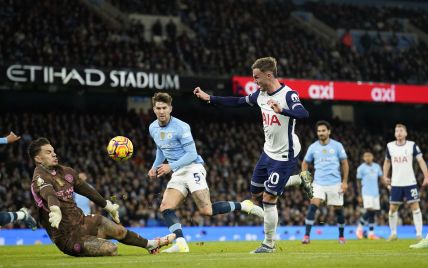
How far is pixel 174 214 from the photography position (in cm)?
1099

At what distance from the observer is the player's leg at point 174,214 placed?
10.8 meters

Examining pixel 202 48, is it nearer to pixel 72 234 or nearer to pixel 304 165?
pixel 304 165

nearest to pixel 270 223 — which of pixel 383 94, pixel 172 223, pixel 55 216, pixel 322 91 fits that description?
pixel 172 223

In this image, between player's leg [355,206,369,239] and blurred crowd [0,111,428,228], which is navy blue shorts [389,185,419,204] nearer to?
player's leg [355,206,369,239]

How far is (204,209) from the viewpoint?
1109 centimetres

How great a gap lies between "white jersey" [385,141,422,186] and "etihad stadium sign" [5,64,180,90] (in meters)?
11.8

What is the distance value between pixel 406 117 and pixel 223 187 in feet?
46.5

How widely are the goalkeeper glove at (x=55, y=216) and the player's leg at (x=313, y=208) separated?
7.27 meters

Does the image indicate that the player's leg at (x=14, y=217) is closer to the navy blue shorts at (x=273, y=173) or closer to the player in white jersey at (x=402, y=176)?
the navy blue shorts at (x=273, y=173)

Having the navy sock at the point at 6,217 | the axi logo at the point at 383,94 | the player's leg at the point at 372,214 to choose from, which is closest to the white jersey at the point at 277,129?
the navy sock at the point at 6,217

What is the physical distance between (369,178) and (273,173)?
11.0 m

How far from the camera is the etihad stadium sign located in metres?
24.5

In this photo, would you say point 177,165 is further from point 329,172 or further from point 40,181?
point 329,172

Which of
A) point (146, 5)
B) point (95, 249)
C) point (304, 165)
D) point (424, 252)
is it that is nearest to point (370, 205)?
point (304, 165)
